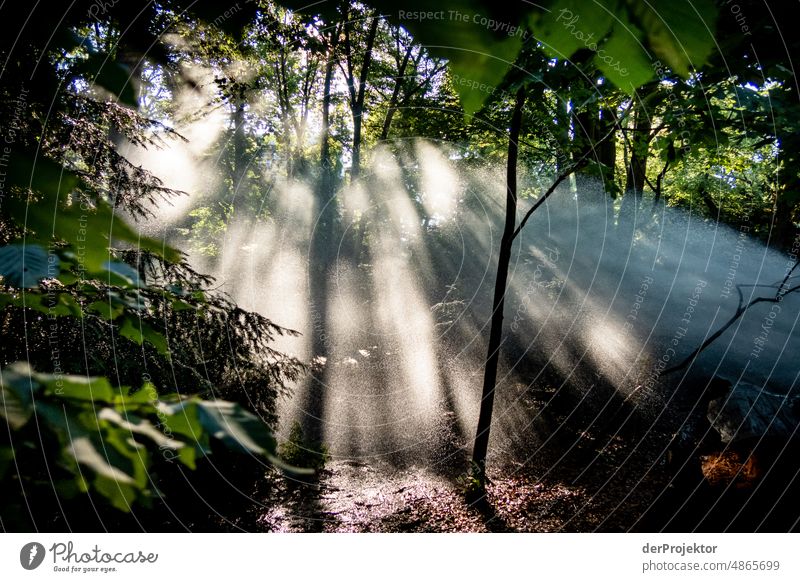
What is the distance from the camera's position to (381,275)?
8.45 m

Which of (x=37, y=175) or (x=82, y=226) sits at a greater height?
(x=37, y=175)

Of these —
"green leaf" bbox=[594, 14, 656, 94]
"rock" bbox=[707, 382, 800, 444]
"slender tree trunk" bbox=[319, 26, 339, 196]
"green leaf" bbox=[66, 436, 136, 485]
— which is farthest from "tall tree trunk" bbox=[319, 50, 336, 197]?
"rock" bbox=[707, 382, 800, 444]

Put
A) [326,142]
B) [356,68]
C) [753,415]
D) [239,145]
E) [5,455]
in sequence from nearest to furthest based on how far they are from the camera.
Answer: [5,455] < [239,145] < [753,415] < [356,68] < [326,142]

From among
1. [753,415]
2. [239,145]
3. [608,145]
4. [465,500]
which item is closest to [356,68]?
[239,145]

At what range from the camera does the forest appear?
1.76ft

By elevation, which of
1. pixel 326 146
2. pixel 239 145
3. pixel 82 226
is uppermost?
pixel 326 146

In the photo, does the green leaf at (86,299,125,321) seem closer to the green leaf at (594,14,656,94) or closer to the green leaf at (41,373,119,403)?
the green leaf at (41,373,119,403)

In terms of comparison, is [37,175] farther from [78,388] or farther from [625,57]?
[625,57]

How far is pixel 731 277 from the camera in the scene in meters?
9.16
